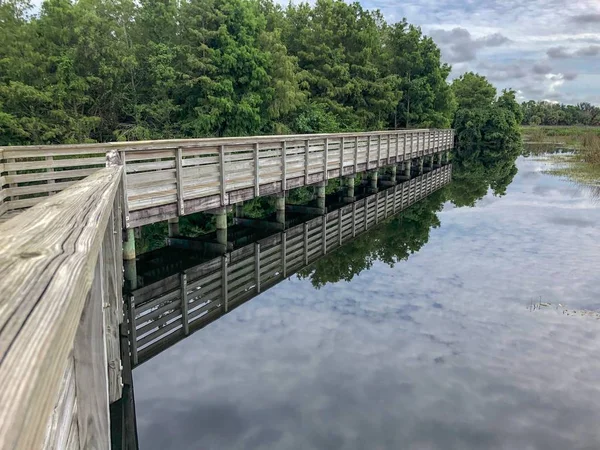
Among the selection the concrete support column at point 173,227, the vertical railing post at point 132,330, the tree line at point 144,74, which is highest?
the tree line at point 144,74

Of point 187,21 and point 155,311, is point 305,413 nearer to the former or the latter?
point 155,311

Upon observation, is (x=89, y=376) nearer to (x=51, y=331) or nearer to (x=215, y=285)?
(x=51, y=331)

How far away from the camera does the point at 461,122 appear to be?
49.6 meters

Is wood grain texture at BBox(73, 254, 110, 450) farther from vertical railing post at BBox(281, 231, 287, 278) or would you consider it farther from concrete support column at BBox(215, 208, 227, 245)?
concrete support column at BBox(215, 208, 227, 245)

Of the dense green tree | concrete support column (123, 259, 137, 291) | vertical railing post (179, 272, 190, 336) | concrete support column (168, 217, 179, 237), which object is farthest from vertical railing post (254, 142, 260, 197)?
the dense green tree

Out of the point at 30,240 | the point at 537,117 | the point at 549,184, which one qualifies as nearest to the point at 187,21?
the point at 549,184

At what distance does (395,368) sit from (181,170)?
553 cm

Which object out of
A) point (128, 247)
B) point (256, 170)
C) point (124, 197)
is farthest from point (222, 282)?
point (256, 170)

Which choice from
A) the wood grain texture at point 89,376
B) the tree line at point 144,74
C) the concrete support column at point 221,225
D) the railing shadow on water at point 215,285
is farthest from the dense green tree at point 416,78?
the wood grain texture at point 89,376

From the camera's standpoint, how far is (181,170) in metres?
9.08

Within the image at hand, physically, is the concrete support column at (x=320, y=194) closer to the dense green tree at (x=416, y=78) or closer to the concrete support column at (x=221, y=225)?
the concrete support column at (x=221, y=225)

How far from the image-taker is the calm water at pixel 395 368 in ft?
14.5

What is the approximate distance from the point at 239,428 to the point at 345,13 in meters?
35.6

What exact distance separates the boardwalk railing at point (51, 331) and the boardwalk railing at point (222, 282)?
12.7ft
